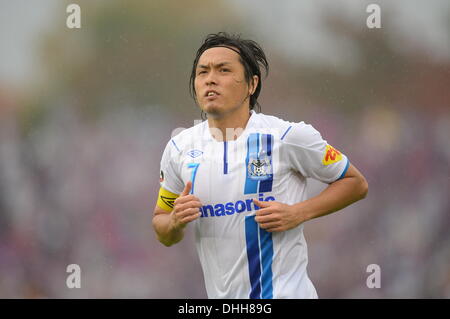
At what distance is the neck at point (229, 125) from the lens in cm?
304

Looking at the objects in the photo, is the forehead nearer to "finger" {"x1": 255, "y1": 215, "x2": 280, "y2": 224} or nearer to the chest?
the chest

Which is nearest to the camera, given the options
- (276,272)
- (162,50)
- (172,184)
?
(276,272)

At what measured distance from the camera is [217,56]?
9.84 ft

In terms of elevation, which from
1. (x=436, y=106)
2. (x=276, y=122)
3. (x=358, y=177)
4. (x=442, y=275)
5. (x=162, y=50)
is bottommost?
(x=442, y=275)

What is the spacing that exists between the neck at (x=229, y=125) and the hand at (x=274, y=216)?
41 cm

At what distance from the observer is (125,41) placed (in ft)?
20.9

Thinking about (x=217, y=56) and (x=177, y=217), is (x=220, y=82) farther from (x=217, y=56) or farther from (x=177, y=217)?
(x=177, y=217)

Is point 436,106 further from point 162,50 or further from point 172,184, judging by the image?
point 172,184

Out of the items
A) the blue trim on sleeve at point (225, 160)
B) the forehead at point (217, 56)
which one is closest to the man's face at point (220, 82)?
the forehead at point (217, 56)

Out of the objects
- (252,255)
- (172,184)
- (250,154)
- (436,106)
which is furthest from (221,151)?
(436,106)

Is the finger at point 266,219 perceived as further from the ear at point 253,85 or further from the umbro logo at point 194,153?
the ear at point 253,85

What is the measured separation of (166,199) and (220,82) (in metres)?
0.69

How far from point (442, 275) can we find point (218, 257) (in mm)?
4250

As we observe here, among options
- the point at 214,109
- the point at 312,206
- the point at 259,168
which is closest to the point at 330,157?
the point at 312,206
